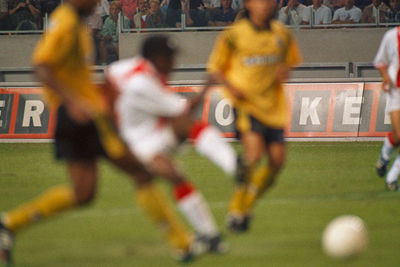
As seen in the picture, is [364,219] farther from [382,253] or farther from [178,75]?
[178,75]

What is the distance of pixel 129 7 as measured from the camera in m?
23.1

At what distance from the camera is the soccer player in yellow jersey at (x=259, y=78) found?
8.62 meters

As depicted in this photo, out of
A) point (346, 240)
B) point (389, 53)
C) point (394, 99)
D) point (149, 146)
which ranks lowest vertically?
point (394, 99)

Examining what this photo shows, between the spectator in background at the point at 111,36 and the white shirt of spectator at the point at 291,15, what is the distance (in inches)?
151

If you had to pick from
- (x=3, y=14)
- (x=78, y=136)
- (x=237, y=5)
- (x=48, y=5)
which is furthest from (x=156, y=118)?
(x=3, y=14)

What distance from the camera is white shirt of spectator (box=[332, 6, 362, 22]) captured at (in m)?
22.2

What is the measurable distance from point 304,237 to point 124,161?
212 centimetres

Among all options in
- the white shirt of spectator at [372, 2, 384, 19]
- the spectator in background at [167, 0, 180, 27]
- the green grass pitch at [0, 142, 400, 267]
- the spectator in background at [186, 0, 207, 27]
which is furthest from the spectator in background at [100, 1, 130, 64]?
the green grass pitch at [0, 142, 400, 267]

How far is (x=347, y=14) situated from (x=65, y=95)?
16763 millimetres

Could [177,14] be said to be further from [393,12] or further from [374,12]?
[393,12]

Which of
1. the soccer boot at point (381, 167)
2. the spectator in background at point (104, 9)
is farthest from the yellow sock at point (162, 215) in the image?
the spectator in background at point (104, 9)

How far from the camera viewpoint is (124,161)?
675 cm

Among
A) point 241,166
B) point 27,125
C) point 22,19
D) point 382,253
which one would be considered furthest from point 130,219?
point 22,19

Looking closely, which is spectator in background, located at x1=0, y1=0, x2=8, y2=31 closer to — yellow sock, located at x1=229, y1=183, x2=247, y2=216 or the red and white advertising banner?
the red and white advertising banner
